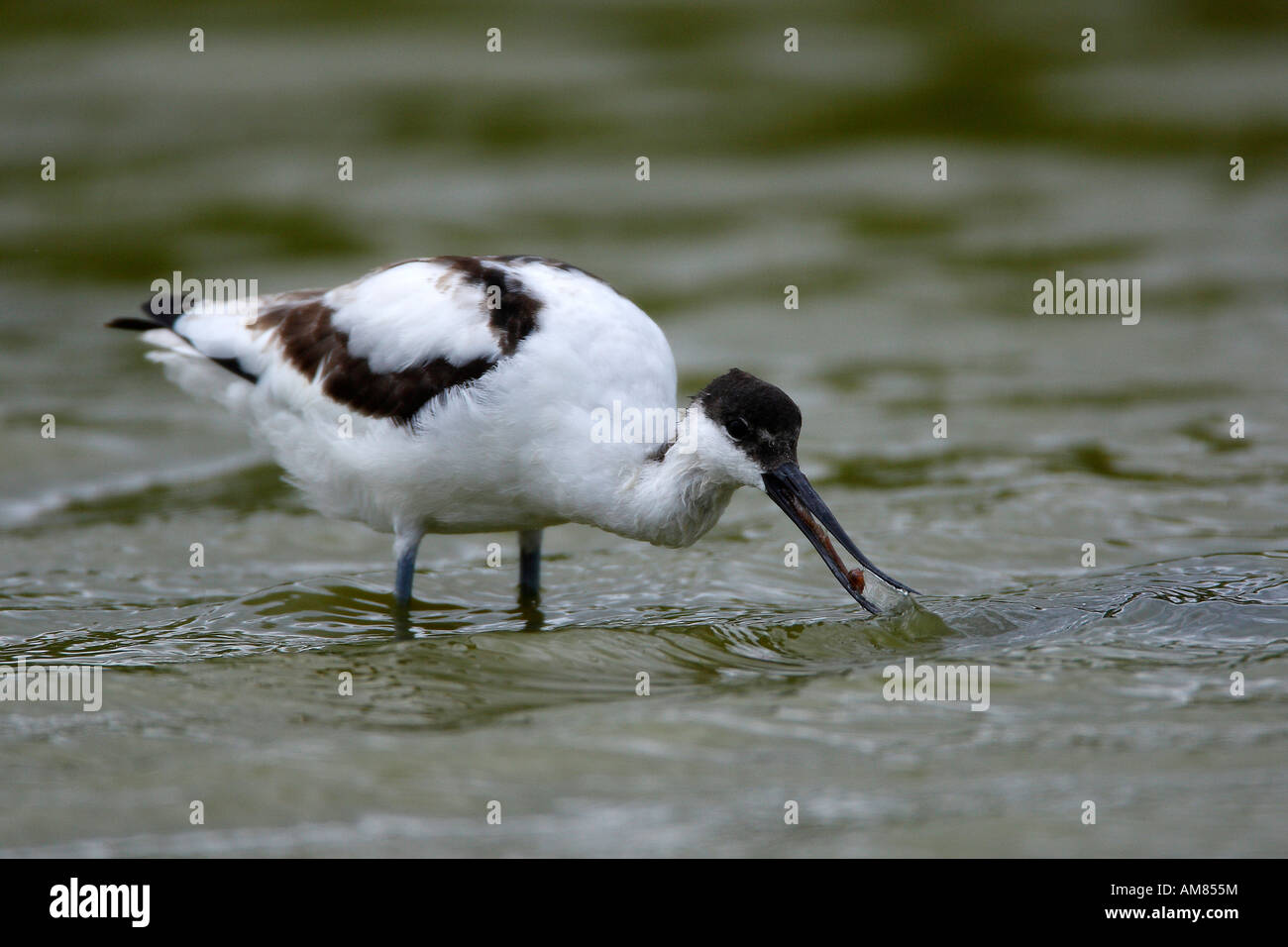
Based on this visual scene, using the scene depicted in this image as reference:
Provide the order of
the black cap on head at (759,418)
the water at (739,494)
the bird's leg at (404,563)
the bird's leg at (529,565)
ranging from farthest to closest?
the bird's leg at (529,565), the bird's leg at (404,563), the black cap on head at (759,418), the water at (739,494)

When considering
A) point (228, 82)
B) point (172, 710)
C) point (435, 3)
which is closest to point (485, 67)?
point (435, 3)

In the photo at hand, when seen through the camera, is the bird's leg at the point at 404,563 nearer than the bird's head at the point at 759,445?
No

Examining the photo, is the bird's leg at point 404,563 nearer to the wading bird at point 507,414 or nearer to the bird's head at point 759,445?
the wading bird at point 507,414

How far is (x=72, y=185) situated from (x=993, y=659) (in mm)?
15216

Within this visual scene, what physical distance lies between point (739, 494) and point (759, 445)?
460 cm

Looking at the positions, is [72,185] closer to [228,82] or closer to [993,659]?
[228,82]

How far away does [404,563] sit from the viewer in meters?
8.49

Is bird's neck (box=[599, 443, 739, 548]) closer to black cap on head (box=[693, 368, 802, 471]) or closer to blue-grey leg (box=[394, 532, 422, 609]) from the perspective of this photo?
black cap on head (box=[693, 368, 802, 471])

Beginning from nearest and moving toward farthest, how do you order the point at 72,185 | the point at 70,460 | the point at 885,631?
the point at 885,631
the point at 70,460
the point at 72,185

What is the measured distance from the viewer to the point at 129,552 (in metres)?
10.4

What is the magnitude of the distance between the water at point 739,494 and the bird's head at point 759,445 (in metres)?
0.76

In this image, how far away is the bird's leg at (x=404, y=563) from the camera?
843 centimetres

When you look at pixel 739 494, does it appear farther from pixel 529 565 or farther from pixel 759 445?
pixel 759 445

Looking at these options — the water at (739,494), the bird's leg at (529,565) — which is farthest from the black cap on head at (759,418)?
the bird's leg at (529,565)
